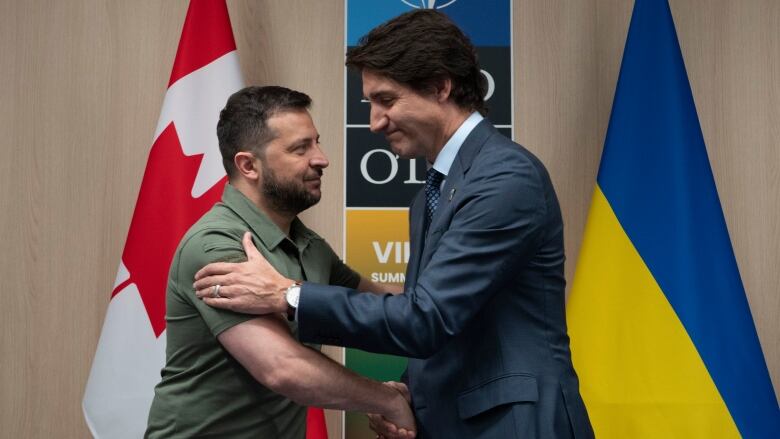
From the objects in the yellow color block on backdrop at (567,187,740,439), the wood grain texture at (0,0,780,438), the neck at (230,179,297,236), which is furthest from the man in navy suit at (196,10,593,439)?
the wood grain texture at (0,0,780,438)

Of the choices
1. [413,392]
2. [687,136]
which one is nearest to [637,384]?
[687,136]

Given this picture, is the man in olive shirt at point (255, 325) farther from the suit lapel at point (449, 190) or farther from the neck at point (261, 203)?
the suit lapel at point (449, 190)

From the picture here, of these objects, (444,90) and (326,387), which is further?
(444,90)

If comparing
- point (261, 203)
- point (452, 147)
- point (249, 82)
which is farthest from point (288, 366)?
point (249, 82)

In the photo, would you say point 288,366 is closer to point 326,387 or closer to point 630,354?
point 326,387

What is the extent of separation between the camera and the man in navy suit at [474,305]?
1636mm

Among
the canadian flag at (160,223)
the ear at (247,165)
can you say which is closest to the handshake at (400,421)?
the ear at (247,165)

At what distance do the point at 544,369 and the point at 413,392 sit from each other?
32 cm

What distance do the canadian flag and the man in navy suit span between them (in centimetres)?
110

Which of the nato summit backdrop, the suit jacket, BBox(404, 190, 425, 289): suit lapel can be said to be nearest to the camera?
the suit jacket

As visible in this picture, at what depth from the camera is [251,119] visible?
2098mm

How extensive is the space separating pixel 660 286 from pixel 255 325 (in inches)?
58.3

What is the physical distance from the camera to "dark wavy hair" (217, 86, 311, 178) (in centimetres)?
208

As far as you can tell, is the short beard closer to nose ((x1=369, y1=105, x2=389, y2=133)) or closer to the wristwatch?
nose ((x1=369, y1=105, x2=389, y2=133))
